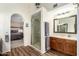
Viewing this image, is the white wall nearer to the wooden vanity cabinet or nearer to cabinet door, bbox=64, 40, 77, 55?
the wooden vanity cabinet

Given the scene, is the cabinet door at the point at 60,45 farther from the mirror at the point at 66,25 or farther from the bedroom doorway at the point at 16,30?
the bedroom doorway at the point at 16,30

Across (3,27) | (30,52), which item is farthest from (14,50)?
(3,27)

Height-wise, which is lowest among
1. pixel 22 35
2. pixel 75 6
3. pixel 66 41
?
pixel 66 41

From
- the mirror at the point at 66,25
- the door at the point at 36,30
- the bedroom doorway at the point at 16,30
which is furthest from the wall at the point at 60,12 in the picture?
the bedroom doorway at the point at 16,30

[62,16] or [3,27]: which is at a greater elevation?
[62,16]

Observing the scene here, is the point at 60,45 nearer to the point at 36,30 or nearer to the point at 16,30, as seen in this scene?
the point at 36,30

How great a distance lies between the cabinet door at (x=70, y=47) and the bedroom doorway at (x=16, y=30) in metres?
0.95

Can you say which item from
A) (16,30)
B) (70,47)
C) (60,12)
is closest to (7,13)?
(16,30)

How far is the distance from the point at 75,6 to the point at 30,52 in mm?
1311

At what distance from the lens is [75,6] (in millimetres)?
1823

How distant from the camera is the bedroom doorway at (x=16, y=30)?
1907mm

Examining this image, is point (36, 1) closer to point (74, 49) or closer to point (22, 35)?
point (22, 35)

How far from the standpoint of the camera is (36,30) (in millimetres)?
1980

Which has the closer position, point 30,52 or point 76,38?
point 76,38
